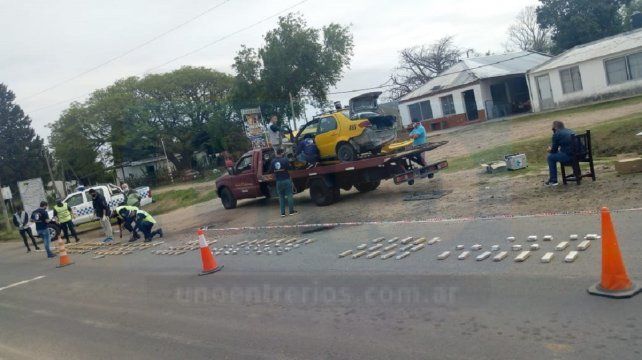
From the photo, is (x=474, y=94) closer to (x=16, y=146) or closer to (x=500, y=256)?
(x=500, y=256)

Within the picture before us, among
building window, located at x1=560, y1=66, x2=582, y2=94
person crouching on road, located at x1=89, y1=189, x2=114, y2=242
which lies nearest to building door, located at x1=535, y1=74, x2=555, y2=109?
building window, located at x1=560, y1=66, x2=582, y2=94

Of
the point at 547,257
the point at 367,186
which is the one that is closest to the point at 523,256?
the point at 547,257

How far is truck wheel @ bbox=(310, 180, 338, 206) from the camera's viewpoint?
575 inches

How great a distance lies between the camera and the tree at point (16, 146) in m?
64.9

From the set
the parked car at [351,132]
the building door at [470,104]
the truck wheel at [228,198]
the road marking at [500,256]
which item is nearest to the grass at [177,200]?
the truck wheel at [228,198]

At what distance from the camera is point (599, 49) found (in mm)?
30703

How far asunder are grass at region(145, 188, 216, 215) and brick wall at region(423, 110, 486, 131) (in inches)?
790

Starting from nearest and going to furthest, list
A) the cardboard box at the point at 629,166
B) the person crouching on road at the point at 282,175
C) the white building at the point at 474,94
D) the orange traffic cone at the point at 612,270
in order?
the orange traffic cone at the point at 612,270 → the cardboard box at the point at 629,166 → the person crouching on road at the point at 282,175 → the white building at the point at 474,94

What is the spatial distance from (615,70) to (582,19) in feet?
45.3

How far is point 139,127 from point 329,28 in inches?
837

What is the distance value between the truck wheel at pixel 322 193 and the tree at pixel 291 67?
24184 mm

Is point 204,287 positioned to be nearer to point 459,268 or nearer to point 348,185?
point 459,268

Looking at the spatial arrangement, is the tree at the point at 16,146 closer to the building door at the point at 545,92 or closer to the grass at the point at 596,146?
the building door at the point at 545,92

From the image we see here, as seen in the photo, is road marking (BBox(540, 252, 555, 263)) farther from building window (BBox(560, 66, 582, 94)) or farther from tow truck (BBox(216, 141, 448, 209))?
building window (BBox(560, 66, 582, 94))
